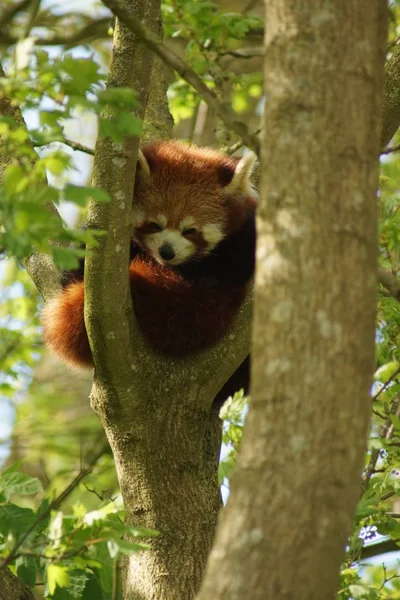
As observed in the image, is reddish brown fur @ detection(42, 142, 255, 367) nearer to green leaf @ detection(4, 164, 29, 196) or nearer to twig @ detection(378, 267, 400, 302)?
twig @ detection(378, 267, 400, 302)

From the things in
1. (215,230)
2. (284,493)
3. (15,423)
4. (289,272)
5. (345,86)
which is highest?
(15,423)

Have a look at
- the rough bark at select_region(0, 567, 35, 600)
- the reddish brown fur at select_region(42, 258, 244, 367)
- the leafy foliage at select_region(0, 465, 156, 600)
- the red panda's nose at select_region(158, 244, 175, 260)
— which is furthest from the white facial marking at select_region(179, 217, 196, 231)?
the rough bark at select_region(0, 567, 35, 600)

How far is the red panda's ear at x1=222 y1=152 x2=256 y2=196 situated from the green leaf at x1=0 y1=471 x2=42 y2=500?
2.13m

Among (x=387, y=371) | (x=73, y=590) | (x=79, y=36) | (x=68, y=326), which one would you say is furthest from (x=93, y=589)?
(x=79, y=36)

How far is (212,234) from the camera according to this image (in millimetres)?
4434

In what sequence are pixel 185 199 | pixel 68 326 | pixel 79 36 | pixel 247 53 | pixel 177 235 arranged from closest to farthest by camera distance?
pixel 68 326 < pixel 177 235 < pixel 185 199 < pixel 247 53 < pixel 79 36

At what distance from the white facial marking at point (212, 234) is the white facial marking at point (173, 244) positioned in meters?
0.12

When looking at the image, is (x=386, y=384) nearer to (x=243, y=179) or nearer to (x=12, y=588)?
(x=12, y=588)

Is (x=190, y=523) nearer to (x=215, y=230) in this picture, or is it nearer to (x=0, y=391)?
(x=215, y=230)

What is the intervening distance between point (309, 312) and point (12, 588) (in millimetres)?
1657

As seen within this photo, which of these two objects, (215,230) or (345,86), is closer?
(345,86)

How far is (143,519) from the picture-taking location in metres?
3.29

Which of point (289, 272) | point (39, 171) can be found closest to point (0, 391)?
point (39, 171)

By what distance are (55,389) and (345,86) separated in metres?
6.08
